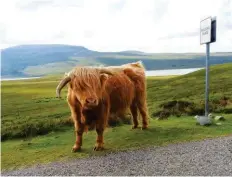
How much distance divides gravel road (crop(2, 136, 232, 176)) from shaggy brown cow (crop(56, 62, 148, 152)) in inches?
50.2

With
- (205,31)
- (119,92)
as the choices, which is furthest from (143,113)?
(205,31)

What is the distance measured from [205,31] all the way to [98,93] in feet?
18.2

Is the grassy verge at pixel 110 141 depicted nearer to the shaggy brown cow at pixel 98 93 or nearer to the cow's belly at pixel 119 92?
the shaggy brown cow at pixel 98 93

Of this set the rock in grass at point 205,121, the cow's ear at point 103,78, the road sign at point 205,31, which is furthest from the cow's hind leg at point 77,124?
the road sign at point 205,31

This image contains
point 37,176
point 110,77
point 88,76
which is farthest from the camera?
point 110,77

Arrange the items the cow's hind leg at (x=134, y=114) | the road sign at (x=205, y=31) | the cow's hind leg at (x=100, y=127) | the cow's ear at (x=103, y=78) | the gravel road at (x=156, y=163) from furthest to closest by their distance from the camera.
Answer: the cow's hind leg at (x=134, y=114)
the road sign at (x=205, y=31)
the cow's hind leg at (x=100, y=127)
the cow's ear at (x=103, y=78)
the gravel road at (x=156, y=163)

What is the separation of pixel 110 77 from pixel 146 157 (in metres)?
3.33

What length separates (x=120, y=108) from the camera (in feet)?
40.0

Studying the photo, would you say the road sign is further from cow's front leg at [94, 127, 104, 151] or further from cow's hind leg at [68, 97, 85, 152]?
cow's hind leg at [68, 97, 85, 152]

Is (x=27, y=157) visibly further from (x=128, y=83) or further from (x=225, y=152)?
(x=225, y=152)

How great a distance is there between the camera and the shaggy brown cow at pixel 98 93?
32.4ft

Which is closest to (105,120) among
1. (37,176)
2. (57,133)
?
(37,176)

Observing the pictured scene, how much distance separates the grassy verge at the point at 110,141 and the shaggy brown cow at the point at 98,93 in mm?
654

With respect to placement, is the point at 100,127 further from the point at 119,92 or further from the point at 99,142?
the point at 119,92
